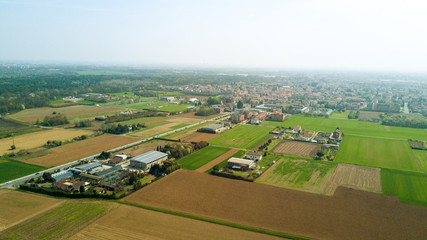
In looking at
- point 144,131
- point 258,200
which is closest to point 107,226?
point 258,200

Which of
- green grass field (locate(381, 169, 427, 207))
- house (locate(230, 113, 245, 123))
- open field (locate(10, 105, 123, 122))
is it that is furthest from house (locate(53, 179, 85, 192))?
house (locate(230, 113, 245, 123))

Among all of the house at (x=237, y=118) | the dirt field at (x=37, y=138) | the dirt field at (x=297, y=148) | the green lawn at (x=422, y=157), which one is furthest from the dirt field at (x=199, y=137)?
the green lawn at (x=422, y=157)

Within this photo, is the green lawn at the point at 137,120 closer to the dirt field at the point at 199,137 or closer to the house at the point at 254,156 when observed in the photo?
the dirt field at the point at 199,137

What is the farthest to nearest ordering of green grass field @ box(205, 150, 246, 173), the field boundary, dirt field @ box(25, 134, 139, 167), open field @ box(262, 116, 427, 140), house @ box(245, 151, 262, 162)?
1. open field @ box(262, 116, 427, 140)
2. house @ box(245, 151, 262, 162)
3. dirt field @ box(25, 134, 139, 167)
4. green grass field @ box(205, 150, 246, 173)
5. the field boundary

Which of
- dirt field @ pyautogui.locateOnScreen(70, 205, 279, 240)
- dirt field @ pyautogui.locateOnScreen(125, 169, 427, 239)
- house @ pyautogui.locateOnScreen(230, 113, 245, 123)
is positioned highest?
house @ pyautogui.locateOnScreen(230, 113, 245, 123)

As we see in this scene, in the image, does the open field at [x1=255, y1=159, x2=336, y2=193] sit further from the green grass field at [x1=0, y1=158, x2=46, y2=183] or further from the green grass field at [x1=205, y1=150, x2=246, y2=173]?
the green grass field at [x1=0, y1=158, x2=46, y2=183]

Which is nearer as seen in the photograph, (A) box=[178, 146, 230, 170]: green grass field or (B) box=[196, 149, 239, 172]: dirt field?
(B) box=[196, 149, 239, 172]: dirt field

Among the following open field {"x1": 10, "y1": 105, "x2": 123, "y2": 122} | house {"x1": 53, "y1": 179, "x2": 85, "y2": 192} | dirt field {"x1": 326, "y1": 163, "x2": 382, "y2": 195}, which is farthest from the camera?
open field {"x1": 10, "y1": 105, "x2": 123, "y2": 122}

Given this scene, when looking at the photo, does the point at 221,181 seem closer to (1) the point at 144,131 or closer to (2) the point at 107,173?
(2) the point at 107,173
